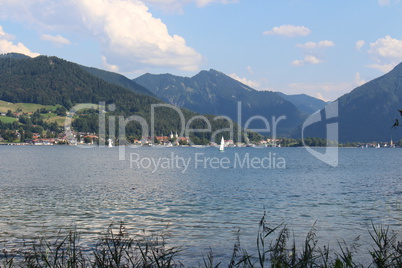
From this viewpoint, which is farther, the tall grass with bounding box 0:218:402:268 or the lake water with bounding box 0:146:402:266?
the lake water with bounding box 0:146:402:266

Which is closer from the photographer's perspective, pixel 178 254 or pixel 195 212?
pixel 178 254

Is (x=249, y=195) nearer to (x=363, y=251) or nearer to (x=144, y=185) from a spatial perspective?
(x=144, y=185)

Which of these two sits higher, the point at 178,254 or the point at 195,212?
the point at 178,254

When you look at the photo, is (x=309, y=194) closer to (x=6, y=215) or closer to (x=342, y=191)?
(x=342, y=191)

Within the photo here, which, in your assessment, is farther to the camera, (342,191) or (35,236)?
(342,191)

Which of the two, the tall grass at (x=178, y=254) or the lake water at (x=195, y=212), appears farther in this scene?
the lake water at (x=195, y=212)

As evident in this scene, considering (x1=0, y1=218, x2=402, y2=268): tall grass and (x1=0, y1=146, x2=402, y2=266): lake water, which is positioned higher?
(x1=0, y1=218, x2=402, y2=268): tall grass

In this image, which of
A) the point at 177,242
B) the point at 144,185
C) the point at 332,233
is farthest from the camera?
the point at 144,185

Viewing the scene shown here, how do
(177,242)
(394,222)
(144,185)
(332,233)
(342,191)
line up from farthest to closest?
(144,185), (342,191), (394,222), (332,233), (177,242)

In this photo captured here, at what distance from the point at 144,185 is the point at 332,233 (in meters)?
29.3

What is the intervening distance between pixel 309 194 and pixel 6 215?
27072 mm

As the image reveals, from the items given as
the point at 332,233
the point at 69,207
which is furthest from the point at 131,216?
the point at 332,233

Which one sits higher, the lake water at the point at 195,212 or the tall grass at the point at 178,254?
the tall grass at the point at 178,254

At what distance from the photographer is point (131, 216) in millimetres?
27500
